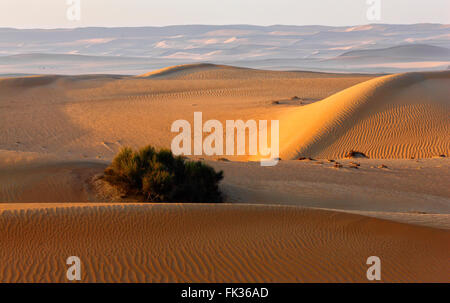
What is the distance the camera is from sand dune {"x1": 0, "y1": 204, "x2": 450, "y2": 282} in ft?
19.4

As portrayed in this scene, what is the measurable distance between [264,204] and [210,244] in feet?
9.27

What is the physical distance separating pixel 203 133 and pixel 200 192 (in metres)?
13.3

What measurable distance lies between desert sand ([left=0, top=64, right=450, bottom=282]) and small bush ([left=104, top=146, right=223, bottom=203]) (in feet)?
1.56

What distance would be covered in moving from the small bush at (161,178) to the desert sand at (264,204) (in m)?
0.48

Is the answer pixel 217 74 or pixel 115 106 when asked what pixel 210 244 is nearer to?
pixel 115 106

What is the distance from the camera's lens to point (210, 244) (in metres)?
6.71

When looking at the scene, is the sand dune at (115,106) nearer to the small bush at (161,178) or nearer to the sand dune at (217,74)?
the sand dune at (217,74)

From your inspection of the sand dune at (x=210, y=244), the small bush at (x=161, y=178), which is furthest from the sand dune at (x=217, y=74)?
the sand dune at (x=210, y=244)

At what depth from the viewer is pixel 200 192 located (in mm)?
10570

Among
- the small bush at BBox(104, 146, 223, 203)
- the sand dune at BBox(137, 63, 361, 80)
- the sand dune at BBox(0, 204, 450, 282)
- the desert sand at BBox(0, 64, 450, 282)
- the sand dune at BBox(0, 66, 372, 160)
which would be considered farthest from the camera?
the sand dune at BBox(137, 63, 361, 80)

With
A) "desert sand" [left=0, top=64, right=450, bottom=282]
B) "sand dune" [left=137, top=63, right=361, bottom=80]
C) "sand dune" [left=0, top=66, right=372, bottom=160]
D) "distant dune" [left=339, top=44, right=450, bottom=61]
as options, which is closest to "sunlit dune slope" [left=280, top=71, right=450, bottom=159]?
"desert sand" [left=0, top=64, right=450, bottom=282]

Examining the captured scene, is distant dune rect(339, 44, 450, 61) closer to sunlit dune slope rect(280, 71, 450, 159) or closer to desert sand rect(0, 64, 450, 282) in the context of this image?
sunlit dune slope rect(280, 71, 450, 159)

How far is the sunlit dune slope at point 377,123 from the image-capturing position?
64.9 feet
